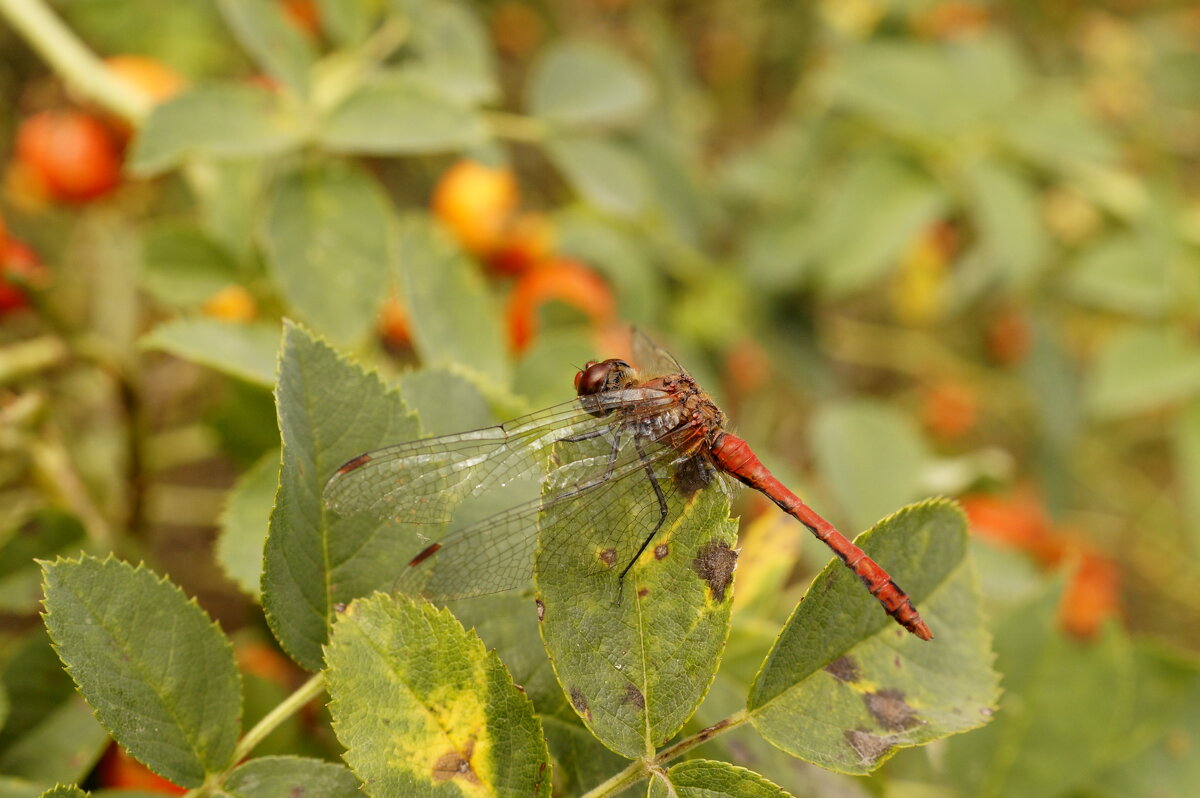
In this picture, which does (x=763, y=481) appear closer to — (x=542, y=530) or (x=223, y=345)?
(x=542, y=530)

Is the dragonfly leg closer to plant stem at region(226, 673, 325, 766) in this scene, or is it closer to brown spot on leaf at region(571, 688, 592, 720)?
brown spot on leaf at region(571, 688, 592, 720)

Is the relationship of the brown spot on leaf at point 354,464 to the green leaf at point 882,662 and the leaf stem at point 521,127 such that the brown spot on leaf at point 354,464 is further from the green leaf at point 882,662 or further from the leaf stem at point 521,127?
the leaf stem at point 521,127

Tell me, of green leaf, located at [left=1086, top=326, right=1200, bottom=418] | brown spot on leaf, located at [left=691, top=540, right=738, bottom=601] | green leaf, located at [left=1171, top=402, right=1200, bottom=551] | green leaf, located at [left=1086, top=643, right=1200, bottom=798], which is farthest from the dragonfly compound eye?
green leaf, located at [left=1171, top=402, right=1200, bottom=551]

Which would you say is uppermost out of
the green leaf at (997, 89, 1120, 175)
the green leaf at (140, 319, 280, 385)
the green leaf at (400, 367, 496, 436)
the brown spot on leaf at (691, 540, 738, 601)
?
the green leaf at (997, 89, 1120, 175)

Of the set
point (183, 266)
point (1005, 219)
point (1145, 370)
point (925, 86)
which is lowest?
point (183, 266)

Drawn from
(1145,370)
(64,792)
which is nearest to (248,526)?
(64,792)

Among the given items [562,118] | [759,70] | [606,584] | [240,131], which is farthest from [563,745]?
[759,70]
